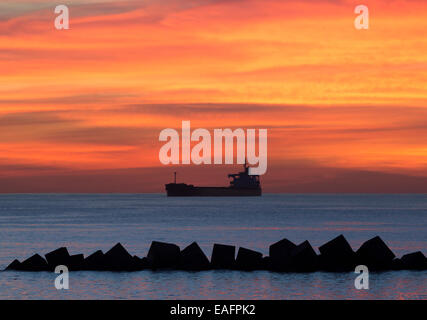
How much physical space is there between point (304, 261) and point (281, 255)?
113 centimetres

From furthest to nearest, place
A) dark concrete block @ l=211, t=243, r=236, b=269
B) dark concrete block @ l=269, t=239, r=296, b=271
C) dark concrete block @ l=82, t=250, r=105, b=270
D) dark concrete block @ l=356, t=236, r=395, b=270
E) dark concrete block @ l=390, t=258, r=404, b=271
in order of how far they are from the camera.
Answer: dark concrete block @ l=390, t=258, r=404, b=271
dark concrete block @ l=356, t=236, r=395, b=270
dark concrete block @ l=82, t=250, r=105, b=270
dark concrete block @ l=211, t=243, r=236, b=269
dark concrete block @ l=269, t=239, r=296, b=271

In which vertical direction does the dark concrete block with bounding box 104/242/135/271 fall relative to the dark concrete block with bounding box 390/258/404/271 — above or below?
above

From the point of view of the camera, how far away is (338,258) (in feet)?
117

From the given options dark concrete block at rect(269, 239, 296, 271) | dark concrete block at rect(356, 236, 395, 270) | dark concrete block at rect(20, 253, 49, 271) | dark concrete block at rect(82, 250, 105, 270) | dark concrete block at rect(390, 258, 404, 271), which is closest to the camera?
dark concrete block at rect(269, 239, 296, 271)

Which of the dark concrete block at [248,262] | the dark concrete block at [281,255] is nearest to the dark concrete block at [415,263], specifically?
the dark concrete block at [281,255]

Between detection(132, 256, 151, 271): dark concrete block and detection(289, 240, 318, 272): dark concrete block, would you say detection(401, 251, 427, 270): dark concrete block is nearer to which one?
detection(289, 240, 318, 272): dark concrete block

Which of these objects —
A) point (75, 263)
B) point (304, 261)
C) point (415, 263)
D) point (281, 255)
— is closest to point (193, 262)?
point (281, 255)

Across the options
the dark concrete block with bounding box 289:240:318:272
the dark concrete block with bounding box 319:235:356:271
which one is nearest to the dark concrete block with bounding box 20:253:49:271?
the dark concrete block with bounding box 289:240:318:272

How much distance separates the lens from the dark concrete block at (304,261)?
34844 millimetres

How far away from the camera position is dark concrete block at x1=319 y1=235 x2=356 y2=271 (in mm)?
35250

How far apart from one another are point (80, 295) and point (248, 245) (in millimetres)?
28251

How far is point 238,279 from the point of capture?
32.8m

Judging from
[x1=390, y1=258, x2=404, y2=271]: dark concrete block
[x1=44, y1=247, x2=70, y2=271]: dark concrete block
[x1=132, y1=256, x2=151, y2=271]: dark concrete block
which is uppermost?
[x1=44, y1=247, x2=70, y2=271]: dark concrete block

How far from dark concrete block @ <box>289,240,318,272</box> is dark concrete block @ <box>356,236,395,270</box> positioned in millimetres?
2229
